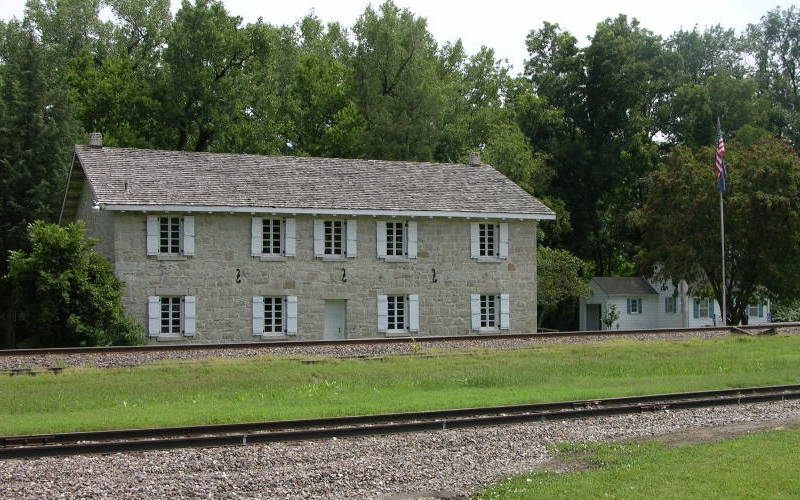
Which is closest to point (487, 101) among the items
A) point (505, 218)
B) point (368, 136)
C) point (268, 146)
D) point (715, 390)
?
point (368, 136)

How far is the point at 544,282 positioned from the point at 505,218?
9640mm

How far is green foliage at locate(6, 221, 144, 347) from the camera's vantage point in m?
25.6

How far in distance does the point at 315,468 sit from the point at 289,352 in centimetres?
1228

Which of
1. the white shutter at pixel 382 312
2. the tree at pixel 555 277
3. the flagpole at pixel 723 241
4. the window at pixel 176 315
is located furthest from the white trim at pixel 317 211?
Answer: the tree at pixel 555 277

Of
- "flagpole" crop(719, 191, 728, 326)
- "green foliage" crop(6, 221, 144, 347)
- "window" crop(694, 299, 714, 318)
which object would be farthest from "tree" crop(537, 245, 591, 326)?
"green foliage" crop(6, 221, 144, 347)

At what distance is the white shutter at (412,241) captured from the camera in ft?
105

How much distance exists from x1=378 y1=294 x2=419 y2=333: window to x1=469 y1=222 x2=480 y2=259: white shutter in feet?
9.07

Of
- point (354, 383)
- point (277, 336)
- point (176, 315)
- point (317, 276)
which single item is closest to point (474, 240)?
point (317, 276)

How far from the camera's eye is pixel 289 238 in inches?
1197

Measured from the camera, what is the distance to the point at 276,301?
30.5 meters

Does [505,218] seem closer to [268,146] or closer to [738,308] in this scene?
[738,308]

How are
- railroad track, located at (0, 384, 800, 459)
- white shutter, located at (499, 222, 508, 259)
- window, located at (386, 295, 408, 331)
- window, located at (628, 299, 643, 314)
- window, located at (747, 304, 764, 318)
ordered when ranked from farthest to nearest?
window, located at (747, 304, 764, 318), window, located at (628, 299, 643, 314), white shutter, located at (499, 222, 508, 259), window, located at (386, 295, 408, 331), railroad track, located at (0, 384, 800, 459)

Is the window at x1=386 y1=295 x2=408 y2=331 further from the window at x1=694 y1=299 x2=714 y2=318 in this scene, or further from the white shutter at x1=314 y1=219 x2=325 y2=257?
the window at x1=694 y1=299 x2=714 y2=318

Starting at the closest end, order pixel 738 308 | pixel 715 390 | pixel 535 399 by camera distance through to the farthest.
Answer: pixel 535 399 < pixel 715 390 < pixel 738 308
